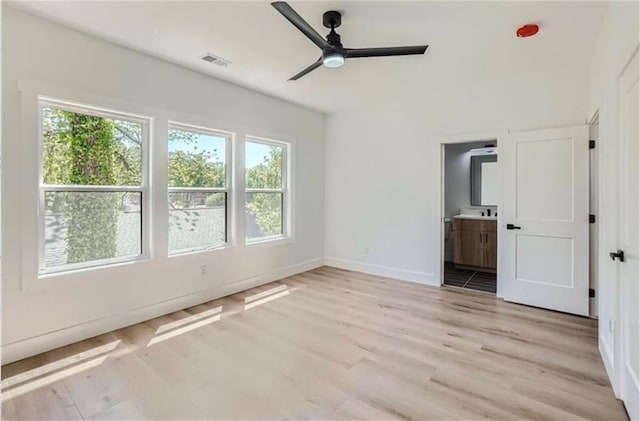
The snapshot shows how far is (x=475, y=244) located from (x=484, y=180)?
1.28 m

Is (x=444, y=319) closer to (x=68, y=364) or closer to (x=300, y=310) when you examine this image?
(x=300, y=310)

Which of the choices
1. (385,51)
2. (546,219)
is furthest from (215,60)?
(546,219)

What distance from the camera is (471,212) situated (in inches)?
233

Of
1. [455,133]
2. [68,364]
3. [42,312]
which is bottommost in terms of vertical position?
[68,364]

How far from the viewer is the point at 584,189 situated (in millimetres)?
3355

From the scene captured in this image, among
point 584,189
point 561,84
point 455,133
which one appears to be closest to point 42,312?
point 455,133

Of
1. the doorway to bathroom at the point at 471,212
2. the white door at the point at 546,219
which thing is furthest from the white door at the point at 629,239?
the doorway to bathroom at the point at 471,212

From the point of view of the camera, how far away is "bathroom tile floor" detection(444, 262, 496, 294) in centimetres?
445

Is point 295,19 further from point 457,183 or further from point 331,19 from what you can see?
point 457,183

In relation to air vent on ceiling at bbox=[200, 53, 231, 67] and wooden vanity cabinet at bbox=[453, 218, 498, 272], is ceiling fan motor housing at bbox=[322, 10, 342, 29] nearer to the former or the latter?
air vent on ceiling at bbox=[200, 53, 231, 67]

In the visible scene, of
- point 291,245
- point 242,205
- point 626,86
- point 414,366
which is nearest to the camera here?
point 626,86

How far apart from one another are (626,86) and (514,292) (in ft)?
8.66

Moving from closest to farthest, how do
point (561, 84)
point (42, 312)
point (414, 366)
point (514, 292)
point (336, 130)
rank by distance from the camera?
point (414, 366) < point (42, 312) < point (561, 84) < point (514, 292) < point (336, 130)

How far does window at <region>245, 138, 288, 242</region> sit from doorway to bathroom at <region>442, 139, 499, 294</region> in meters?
2.65
